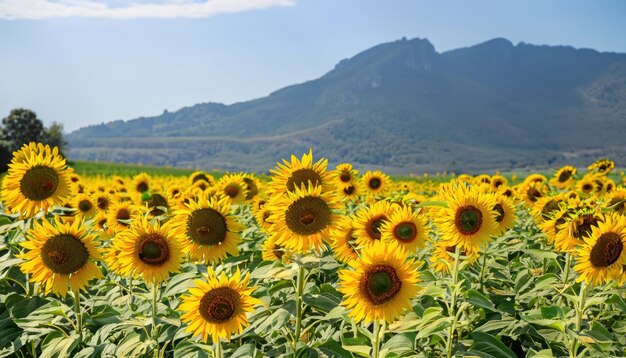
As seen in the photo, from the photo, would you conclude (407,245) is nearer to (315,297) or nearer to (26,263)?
(315,297)

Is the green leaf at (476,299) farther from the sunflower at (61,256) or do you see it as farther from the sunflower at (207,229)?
the sunflower at (61,256)

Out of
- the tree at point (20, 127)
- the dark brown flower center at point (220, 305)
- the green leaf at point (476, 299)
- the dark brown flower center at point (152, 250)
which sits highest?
the tree at point (20, 127)

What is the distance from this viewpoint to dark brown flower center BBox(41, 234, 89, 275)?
4172 mm

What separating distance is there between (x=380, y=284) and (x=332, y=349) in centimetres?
55

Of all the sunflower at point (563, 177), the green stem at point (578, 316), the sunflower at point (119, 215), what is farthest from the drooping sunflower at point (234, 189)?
the sunflower at point (563, 177)

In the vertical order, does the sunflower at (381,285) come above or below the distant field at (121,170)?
A: above

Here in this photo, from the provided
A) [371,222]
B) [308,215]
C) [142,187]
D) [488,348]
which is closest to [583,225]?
[488,348]

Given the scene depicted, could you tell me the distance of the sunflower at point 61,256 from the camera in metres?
4.17

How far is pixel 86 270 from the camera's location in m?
4.27

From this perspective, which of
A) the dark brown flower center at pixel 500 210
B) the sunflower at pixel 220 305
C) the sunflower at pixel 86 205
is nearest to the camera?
the sunflower at pixel 220 305

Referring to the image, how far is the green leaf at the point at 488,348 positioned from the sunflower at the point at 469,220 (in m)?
0.59

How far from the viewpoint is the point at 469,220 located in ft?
12.9

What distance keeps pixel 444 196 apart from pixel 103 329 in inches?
97.1

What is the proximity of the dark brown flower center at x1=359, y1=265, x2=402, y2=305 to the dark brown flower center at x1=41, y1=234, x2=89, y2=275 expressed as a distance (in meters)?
2.12
